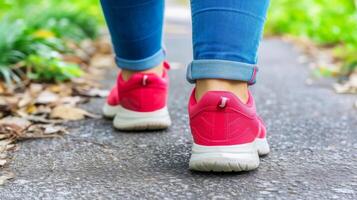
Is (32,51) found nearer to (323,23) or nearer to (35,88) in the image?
(35,88)

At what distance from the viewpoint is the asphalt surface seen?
1130 millimetres

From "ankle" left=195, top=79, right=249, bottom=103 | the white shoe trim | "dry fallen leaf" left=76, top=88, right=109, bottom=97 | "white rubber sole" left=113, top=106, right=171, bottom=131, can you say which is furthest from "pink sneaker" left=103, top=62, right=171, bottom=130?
"dry fallen leaf" left=76, top=88, right=109, bottom=97

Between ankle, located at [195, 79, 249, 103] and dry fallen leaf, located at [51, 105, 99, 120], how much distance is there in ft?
2.31

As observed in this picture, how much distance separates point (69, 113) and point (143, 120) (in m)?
0.35

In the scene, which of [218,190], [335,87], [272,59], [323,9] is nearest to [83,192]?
[218,190]

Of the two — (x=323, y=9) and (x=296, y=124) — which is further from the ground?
(x=296, y=124)

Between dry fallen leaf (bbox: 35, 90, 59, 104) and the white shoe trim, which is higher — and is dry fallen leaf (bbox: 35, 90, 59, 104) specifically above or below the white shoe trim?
below

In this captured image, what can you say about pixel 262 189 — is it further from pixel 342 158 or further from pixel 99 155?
pixel 99 155

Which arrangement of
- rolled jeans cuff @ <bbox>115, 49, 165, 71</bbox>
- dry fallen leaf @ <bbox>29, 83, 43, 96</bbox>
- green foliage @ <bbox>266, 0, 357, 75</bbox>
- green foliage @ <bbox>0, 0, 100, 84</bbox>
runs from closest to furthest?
rolled jeans cuff @ <bbox>115, 49, 165, 71</bbox>, dry fallen leaf @ <bbox>29, 83, 43, 96</bbox>, green foliage @ <bbox>0, 0, 100, 84</bbox>, green foliage @ <bbox>266, 0, 357, 75</bbox>

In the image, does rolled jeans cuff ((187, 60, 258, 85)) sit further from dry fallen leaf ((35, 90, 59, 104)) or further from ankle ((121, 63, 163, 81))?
dry fallen leaf ((35, 90, 59, 104))

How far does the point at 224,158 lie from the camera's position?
1.19 meters

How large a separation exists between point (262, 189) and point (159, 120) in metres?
0.56

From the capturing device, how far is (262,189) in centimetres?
114

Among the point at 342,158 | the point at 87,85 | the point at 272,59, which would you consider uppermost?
the point at 342,158
